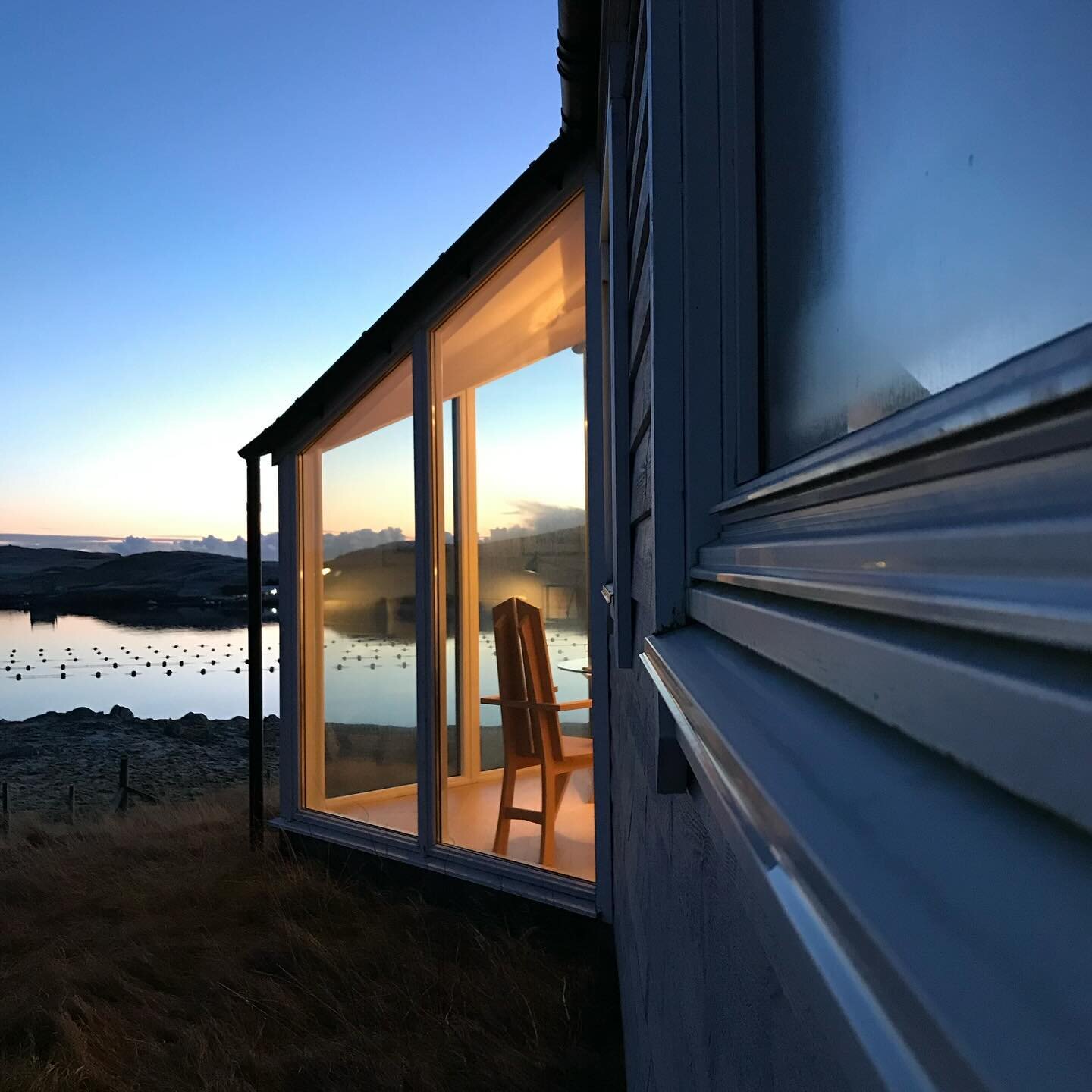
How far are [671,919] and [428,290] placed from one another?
3.63 m

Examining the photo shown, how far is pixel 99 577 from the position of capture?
2795cm

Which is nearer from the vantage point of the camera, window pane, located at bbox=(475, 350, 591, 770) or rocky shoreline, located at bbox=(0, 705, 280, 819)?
window pane, located at bbox=(475, 350, 591, 770)

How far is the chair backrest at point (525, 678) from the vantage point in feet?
13.9

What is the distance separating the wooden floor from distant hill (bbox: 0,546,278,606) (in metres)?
19.0

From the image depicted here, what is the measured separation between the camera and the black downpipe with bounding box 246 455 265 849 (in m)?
5.59

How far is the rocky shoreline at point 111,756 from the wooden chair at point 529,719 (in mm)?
5699

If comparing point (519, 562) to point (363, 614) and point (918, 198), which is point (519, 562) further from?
point (918, 198)

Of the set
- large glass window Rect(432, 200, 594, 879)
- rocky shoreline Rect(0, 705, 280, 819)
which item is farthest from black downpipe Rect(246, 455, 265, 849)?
rocky shoreline Rect(0, 705, 280, 819)

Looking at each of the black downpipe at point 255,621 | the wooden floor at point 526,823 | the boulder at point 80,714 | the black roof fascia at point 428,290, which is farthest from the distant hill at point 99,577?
the wooden floor at point 526,823

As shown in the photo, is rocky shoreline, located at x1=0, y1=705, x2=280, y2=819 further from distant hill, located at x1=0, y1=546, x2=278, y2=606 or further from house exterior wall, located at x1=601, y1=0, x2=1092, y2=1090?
house exterior wall, located at x1=601, y1=0, x2=1092, y2=1090

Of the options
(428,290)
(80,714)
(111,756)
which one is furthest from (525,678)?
(80,714)

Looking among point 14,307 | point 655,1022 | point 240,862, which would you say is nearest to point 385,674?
point 240,862

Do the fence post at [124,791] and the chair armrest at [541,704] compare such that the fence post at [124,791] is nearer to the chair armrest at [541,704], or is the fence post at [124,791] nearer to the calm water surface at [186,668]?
the calm water surface at [186,668]

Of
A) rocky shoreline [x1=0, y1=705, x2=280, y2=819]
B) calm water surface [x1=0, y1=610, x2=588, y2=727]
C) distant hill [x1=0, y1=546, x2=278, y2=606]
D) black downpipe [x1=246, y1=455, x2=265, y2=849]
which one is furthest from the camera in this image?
distant hill [x1=0, y1=546, x2=278, y2=606]
